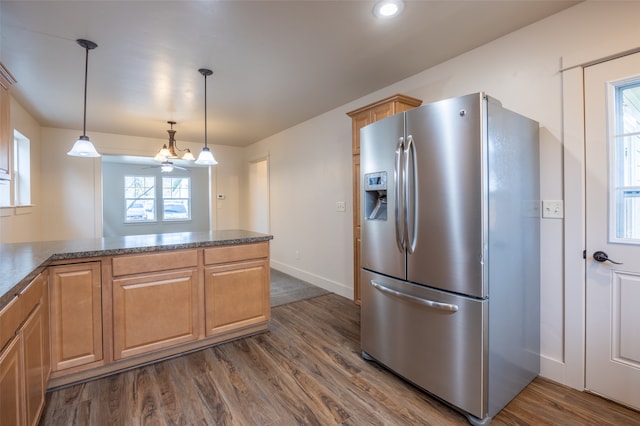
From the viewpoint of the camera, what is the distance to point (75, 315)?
1.98 meters

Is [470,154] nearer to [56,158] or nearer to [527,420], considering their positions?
[527,420]

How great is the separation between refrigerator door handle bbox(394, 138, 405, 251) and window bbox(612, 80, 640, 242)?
4.22ft

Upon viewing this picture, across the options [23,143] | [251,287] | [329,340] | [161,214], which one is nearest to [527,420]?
[329,340]

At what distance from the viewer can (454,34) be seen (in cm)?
225

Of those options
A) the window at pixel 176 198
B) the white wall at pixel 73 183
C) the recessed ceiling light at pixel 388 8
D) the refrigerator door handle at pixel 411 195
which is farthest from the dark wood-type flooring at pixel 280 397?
the window at pixel 176 198

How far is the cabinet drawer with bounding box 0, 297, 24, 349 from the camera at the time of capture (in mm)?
1128

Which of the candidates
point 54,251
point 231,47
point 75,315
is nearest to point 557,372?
point 75,315

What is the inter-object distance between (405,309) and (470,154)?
107 centimetres

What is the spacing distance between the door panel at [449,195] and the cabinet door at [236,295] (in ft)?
4.81

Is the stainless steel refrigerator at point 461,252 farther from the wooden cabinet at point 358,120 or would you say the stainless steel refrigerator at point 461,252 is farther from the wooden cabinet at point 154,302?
the wooden cabinet at point 154,302

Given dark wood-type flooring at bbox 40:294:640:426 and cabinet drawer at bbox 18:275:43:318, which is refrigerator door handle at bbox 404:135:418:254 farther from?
cabinet drawer at bbox 18:275:43:318

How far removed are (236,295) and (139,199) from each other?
7.21 meters

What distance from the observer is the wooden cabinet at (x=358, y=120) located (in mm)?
2828

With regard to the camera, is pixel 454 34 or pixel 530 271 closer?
pixel 530 271
